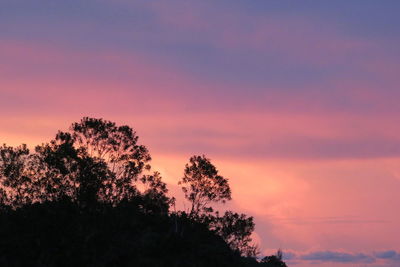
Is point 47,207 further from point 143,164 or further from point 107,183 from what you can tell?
point 143,164

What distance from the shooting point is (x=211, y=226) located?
107 m

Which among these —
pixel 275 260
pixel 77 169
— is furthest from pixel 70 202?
pixel 275 260

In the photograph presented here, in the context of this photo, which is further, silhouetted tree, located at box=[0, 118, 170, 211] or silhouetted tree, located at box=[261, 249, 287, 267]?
silhouetted tree, located at box=[261, 249, 287, 267]

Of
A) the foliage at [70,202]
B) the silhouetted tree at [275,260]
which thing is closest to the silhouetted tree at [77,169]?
the foliage at [70,202]

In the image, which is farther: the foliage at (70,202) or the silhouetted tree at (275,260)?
the silhouetted tree at (275,260)

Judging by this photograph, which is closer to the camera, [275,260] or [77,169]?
[77,169]

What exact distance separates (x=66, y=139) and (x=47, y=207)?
9.15 m

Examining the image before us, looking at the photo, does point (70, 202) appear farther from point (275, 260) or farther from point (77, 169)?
point (275, 260)

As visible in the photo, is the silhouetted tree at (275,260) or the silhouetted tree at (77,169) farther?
the silhouetted tree at (275,260)

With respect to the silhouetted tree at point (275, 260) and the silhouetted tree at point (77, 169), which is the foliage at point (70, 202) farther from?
the silhouetted tree at point (275, 260)

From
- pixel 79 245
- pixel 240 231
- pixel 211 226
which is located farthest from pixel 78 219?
→ pixel 240 231

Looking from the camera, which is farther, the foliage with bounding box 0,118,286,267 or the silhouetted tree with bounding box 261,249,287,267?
the silhouetted tree with bounding box 261,249,287,267

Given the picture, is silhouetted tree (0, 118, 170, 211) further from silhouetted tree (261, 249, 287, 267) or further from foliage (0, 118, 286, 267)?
silhouetted tree (261, 249, 287, 267)

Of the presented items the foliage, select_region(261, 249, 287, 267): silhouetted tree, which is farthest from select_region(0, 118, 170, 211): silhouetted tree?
select_region(261, 249, 287, 267): silhouetted tree
